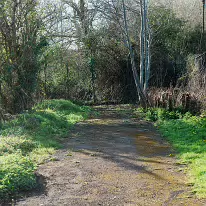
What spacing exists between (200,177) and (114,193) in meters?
1.61

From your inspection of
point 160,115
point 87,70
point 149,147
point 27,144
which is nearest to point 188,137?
point 149,147

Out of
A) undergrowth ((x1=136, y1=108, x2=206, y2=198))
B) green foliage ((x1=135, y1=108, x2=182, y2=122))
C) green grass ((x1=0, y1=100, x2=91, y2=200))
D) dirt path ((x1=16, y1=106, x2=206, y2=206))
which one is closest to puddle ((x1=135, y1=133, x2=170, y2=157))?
dirt path ((x1=16, y1=106, x2=206, y2=206))

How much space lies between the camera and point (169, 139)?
973 centimetres

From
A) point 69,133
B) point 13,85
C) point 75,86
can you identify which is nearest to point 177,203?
point 69,133

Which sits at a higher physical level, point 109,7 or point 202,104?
point 109,7

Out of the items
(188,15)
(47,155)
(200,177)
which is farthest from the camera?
(188,15)

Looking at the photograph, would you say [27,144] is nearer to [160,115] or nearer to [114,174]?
[114,174]

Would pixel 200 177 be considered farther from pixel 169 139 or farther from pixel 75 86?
pixel 75 86

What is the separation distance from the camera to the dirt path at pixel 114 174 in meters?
5.28

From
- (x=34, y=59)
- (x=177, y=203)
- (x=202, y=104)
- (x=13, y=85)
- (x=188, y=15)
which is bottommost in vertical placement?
(x=177, y=203)

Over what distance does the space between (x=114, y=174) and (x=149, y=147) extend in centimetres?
260

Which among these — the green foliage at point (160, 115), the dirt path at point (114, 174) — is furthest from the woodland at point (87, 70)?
the dirt path at point (114, 174)

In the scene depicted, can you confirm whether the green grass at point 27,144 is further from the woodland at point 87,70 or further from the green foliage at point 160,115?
the green foliage at point 160,115

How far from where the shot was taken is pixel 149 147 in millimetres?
8961
